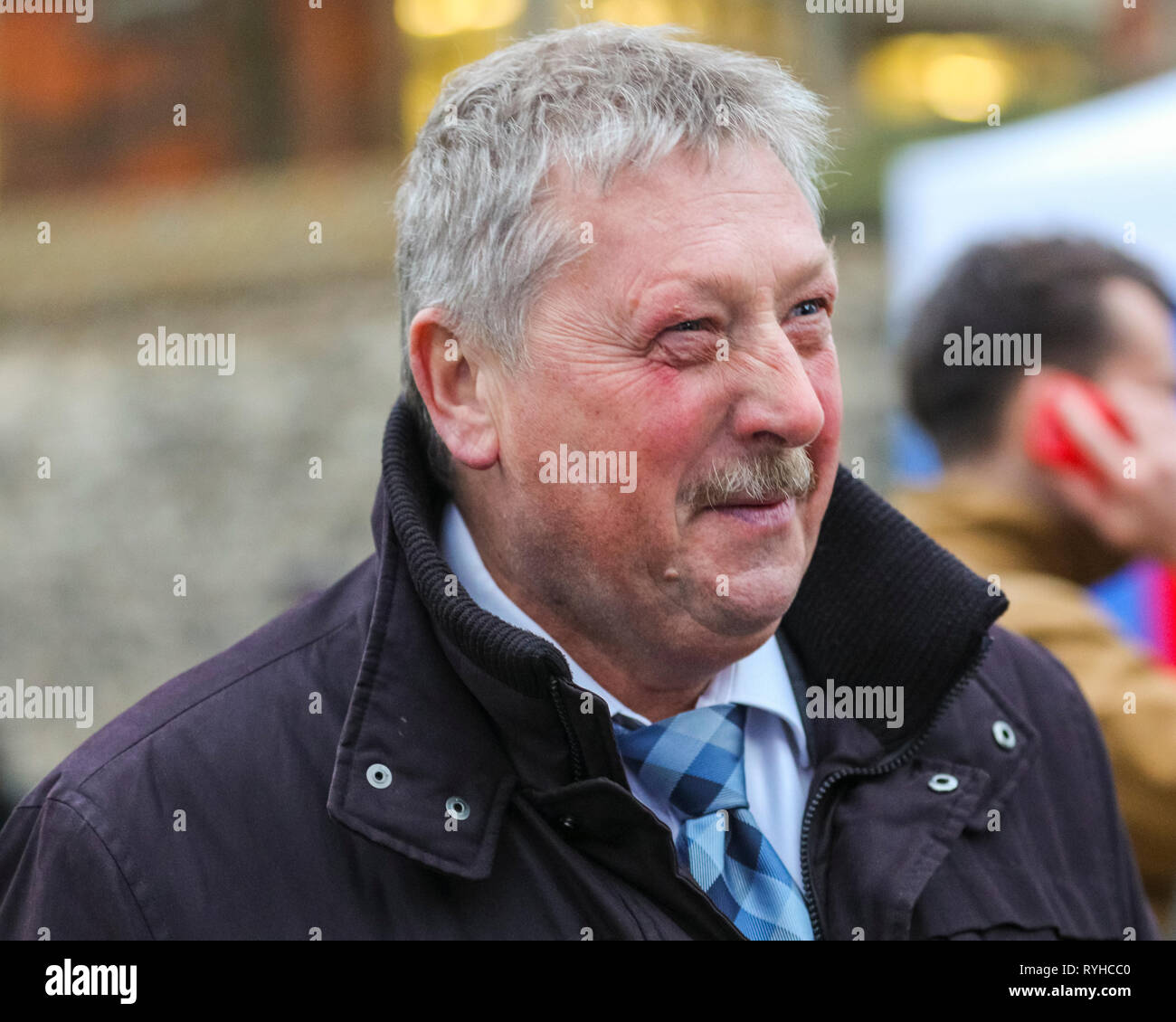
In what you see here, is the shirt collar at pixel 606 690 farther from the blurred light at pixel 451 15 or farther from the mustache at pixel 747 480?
the blurred light at pixel 451 15

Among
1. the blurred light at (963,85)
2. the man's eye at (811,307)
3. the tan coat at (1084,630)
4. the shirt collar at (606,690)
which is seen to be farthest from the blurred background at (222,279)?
the man's eye at (811,307)

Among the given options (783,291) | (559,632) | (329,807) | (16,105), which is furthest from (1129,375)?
(16,105)

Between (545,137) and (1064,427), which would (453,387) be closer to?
(545,137)

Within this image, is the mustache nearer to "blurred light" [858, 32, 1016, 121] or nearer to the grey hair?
the grey hair

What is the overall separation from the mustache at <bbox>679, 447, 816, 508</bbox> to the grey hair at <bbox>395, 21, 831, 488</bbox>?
0.33 meters

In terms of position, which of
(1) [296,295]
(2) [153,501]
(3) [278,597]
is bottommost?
(3) [278,597]

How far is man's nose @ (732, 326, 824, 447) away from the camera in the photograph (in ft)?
6.18

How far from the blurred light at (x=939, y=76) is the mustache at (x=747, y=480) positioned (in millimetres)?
6714

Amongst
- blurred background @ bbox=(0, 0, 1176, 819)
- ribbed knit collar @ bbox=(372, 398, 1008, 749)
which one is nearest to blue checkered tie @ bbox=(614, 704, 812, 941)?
ribbed knit collar @ bbox=(372, 398, 1008, 749)

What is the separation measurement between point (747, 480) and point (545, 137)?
0.56 m

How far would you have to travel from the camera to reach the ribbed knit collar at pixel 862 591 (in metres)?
2.01

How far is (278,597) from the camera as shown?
731 cm
